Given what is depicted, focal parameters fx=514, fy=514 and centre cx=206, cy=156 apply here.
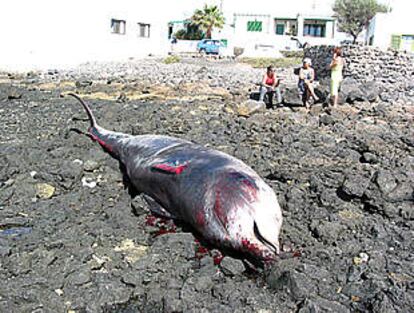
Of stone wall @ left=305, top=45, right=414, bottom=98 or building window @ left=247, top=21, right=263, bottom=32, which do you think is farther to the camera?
building window @ left=247, top=21, right=263, bottom=32

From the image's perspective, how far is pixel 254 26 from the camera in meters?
60.9

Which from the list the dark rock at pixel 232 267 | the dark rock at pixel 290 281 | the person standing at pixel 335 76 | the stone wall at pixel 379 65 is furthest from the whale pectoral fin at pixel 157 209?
the stone wall at pixel 379 65

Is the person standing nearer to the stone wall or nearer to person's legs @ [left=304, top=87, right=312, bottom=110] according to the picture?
person's legs @ [left=304, top=87, right=312, bottom=110]

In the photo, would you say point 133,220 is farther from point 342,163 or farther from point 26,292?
point 342,163

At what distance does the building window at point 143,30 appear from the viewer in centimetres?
3812

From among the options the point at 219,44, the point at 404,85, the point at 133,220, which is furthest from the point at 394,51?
the point at 219,44

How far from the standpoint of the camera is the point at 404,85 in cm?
1958

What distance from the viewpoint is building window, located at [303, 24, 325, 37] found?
63062 mm

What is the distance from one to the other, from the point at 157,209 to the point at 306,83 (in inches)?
360

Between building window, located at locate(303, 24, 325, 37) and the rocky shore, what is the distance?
53.7 m

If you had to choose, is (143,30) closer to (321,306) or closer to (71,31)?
(71,31)

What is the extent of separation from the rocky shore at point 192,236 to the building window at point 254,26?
50277 mm

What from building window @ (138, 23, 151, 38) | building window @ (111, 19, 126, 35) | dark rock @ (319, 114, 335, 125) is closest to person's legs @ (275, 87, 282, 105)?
dark rock @ (319, 114, 335, 125)

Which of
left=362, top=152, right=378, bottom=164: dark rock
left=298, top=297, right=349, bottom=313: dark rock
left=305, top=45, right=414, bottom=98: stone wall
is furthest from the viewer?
left=305, top=45, right=414, bottom=98: stone wall
